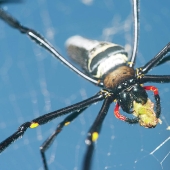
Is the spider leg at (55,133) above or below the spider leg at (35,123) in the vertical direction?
above

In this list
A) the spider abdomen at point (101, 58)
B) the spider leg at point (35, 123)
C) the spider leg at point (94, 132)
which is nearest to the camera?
the spider leg at point (94, 132)

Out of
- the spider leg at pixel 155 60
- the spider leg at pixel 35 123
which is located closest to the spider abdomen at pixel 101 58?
the spider leg at pixel 155 60

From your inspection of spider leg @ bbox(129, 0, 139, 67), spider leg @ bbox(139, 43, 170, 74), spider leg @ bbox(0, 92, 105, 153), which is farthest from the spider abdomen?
spider leg @ bbox(0, 92, 105, 153)

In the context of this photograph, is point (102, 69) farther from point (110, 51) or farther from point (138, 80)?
point (138, 80)

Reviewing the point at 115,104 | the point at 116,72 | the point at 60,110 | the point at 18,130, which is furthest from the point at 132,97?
the point at 18,130

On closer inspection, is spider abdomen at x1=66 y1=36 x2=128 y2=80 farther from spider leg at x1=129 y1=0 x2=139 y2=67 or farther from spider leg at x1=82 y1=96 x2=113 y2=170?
spider leg at x1=82 y1=96 x2=113 y2=170

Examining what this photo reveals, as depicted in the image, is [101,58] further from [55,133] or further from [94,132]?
[94,132]

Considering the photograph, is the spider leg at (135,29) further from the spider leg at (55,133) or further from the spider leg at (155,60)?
the spider leg at (55,133)

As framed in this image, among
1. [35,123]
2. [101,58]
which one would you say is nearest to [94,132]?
[35,123]
